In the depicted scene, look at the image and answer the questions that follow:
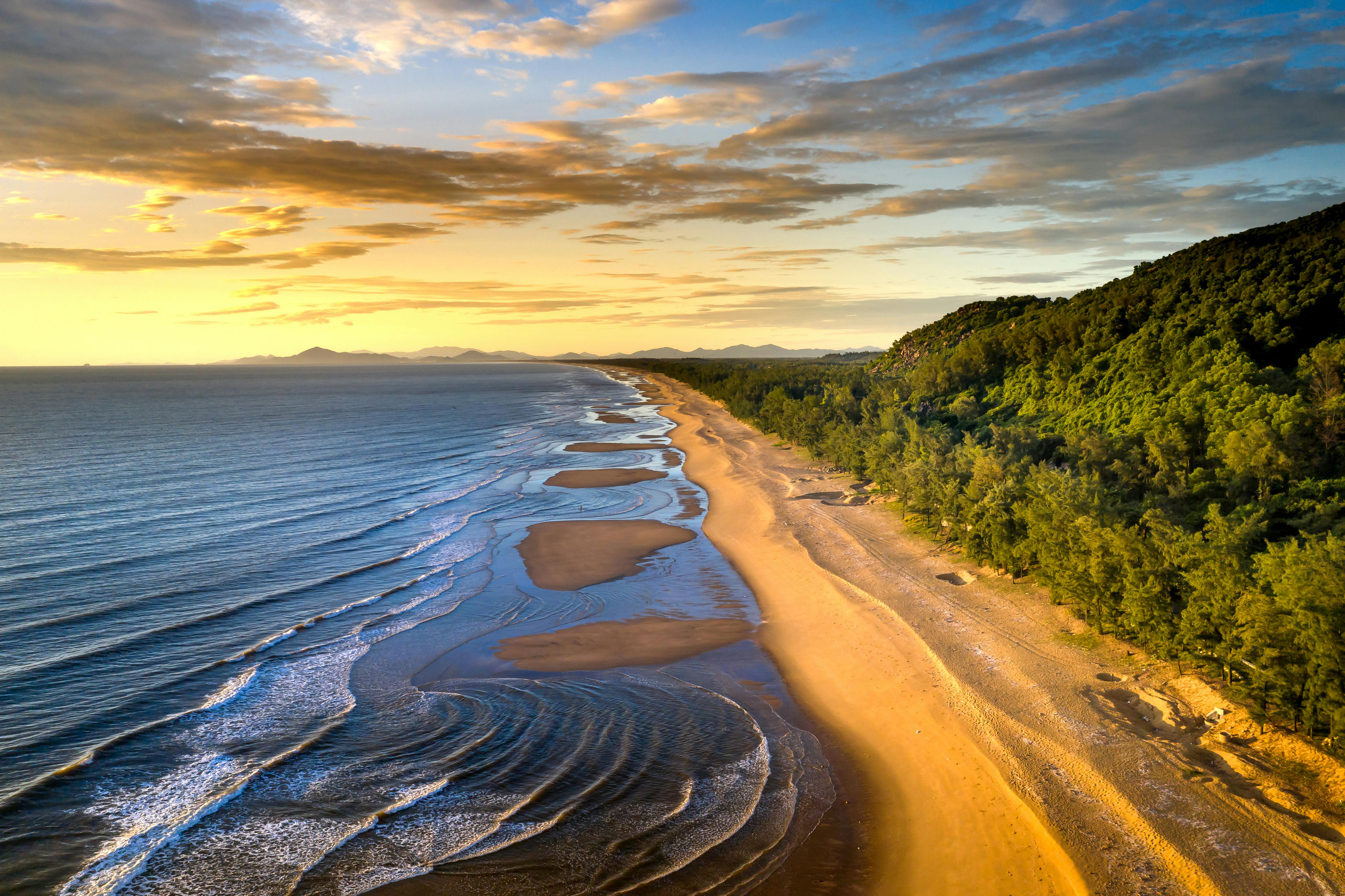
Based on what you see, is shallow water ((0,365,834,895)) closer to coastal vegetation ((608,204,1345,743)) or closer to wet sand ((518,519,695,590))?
wet sand ((518,519,695,590))

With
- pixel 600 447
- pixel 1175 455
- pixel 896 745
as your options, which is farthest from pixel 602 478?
pixel 896 745

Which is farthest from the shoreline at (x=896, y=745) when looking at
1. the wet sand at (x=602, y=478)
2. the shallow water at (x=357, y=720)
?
the wet sand at (x=602, y=478)

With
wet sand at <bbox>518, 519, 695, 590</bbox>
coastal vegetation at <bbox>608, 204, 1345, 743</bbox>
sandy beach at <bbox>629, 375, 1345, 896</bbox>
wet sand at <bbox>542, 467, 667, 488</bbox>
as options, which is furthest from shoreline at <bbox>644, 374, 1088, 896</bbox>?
wet sand at <bbox>542, 467, 667, 488</bbox>

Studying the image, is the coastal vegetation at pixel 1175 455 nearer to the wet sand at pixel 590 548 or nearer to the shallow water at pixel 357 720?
the shallow water at pixel 357 720

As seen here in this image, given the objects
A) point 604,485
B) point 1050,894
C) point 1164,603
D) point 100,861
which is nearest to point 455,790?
point 100,861

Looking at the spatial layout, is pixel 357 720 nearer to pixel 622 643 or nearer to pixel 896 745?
pixel 622 643
